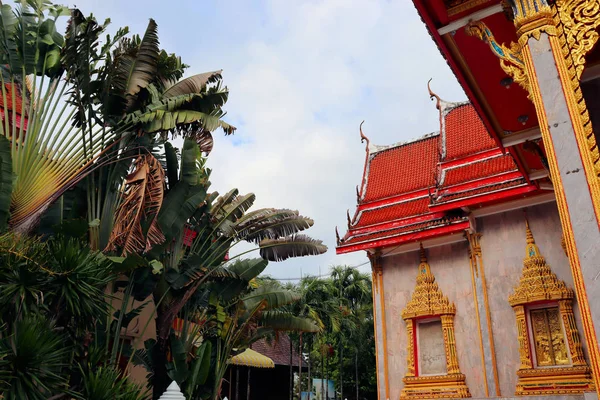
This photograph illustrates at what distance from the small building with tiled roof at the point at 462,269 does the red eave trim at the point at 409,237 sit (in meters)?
0.02

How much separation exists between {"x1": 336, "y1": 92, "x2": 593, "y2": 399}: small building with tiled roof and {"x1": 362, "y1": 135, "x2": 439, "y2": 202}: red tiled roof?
0.25 ft

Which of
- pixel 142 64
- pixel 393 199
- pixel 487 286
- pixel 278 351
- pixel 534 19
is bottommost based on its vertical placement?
pixel 487 286

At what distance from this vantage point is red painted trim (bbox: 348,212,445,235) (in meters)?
11.7

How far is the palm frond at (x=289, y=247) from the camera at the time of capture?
37.1 ft

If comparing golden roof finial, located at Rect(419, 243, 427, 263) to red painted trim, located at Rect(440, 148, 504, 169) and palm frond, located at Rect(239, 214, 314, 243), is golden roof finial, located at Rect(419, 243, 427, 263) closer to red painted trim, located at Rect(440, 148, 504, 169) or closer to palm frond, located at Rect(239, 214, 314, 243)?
red painted trim, located at Rect(440, 148, 504, 169)

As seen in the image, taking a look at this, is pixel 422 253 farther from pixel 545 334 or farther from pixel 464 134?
pixel 464 134

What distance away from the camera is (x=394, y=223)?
12344mm

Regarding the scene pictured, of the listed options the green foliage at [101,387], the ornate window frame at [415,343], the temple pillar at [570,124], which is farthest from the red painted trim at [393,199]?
the green foliage at [101,387]

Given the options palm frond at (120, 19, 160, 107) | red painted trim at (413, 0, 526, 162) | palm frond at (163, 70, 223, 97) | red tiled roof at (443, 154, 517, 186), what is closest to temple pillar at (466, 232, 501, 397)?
red tiled roof at (443, 154, 517, 186)

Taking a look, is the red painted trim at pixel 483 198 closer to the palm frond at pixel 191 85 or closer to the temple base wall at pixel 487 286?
the temple base wall at pixel 487 286

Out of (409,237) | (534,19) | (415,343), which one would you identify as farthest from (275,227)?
(534,19)

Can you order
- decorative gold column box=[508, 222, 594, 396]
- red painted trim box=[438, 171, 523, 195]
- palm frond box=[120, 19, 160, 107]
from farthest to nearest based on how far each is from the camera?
1. red painted trim box=[438, 171, 523, 195]
2. palm frond box=[120, 19, 160, 107]
3. decorative gold column box=[508, 222, 594, 396]

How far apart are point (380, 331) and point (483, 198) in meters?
4.11

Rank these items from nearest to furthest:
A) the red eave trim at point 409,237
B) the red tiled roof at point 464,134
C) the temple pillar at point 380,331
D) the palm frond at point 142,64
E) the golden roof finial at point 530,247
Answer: the palm frond at point 142,64 < the golden roof finial at point 530,247 < the red eave trim at point 409,237 < the temple pillar at point 380,331 < the red tiled roof at point 464,134
